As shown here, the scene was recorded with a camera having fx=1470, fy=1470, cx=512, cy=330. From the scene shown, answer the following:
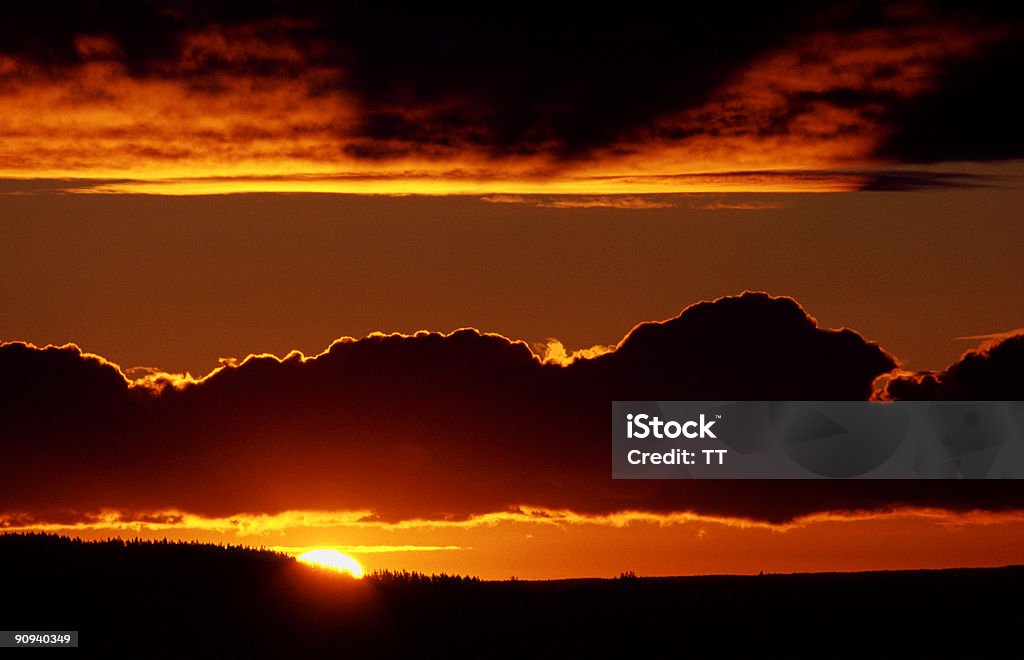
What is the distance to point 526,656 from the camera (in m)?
38.5

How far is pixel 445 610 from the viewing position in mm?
44594

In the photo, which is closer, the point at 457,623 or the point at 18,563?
the point at 457,623

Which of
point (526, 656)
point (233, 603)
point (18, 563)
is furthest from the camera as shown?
point (18, 563)

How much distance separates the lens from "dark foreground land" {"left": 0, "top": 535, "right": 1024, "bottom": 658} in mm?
40375

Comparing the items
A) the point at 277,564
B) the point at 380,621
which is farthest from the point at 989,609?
the point at 277,564

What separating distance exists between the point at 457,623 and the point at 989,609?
54.1ft

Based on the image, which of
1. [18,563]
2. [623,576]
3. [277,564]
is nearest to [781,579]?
[623,576]

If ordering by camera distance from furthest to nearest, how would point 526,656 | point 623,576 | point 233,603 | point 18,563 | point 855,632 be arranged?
point 623,576 → point 18,563 → point 233,603 → point 855,632 → point 526,656

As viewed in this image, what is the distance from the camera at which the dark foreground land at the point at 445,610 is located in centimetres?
4038

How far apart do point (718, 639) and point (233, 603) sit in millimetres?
14810

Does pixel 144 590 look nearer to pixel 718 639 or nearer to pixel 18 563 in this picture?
pixel 18 563

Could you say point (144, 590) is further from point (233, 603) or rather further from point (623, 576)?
point (623, 576)

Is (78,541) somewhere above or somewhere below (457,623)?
above

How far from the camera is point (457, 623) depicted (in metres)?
43.0
